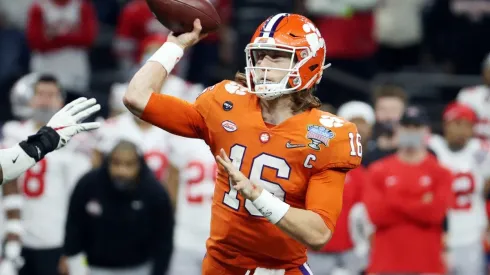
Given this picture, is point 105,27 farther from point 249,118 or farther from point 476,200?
point 249,118

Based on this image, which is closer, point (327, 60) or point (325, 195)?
point (325, 195)

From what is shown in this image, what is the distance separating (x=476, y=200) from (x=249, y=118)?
15.5 ft

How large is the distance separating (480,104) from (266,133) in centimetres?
530

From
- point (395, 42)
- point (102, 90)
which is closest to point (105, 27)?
point (102, 90)

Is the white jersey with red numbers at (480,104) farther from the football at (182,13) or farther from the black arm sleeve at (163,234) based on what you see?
the football at (182,13)

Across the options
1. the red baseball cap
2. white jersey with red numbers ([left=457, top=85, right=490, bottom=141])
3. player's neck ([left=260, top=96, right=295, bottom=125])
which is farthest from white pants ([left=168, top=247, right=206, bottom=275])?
player's neck ([left=260, top=96, right=295, bottom=125])

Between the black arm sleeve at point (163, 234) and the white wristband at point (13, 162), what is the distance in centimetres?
300

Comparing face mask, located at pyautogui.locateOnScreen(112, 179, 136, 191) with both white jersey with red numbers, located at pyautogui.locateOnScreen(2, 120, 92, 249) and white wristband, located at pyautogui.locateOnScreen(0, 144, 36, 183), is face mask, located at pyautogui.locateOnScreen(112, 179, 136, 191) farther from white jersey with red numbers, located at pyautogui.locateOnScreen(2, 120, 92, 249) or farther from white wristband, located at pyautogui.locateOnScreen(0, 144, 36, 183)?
white wristband, located at pyautogui.locateOnScreen(0, 144, 36, 183)

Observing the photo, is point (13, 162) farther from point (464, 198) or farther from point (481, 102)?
point (481, 102)

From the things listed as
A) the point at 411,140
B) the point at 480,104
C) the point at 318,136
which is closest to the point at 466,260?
the point at 480,104

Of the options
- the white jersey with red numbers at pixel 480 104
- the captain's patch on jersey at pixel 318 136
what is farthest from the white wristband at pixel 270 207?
the white jersey with red numbers at pixel 480 104

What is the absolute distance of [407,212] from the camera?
8.71 metres

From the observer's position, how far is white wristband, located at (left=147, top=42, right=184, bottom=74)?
550 cm

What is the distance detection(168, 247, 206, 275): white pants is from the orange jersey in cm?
386
